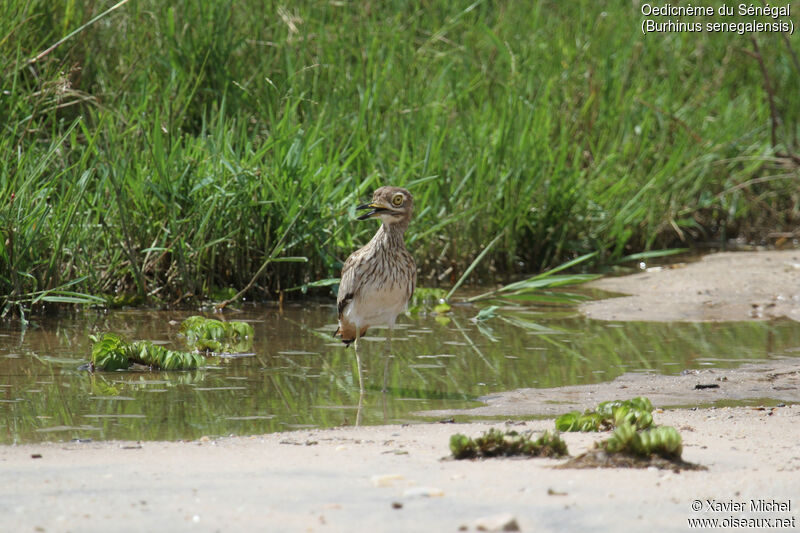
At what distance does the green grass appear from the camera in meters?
7.16

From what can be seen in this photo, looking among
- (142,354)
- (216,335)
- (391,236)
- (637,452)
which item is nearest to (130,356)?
(142,354)

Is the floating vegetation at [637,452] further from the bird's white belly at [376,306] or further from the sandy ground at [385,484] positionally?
the bird's white belly at [376,306]

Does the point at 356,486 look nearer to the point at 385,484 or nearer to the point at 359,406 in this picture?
the point at 385,484

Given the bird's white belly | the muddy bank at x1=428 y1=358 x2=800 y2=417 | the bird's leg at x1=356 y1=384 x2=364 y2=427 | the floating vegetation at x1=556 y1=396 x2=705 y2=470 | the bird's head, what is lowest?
the muddy bank at x1=428 y1=358 x2=800 y2=417

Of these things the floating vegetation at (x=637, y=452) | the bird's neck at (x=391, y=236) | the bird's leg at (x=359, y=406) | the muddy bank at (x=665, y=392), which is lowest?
the muddy bank at (x=665, y=392)

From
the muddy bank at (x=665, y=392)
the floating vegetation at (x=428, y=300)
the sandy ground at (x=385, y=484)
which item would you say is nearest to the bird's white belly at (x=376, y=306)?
the muddy bank at (x=665, y=392)

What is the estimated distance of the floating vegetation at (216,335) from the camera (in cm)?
609

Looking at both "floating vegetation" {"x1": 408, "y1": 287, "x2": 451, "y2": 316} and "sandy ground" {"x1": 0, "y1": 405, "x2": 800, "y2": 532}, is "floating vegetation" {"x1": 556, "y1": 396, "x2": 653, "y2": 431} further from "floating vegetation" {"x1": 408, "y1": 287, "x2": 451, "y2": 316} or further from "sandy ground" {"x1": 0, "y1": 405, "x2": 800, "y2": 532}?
"floating vegetation" {"x1": 408, "y1": 287, "x2": 451, "y2": 316}

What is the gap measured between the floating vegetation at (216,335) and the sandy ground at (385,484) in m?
1.85

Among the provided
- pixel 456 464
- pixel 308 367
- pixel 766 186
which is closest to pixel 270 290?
pixel 308 367

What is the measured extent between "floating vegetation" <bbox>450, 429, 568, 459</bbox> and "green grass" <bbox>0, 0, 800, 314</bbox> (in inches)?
136

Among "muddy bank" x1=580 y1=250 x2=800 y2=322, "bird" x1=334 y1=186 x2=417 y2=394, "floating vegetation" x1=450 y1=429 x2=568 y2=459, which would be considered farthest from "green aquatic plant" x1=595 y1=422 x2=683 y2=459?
"muddy bank" x1=580 y1=250 x2=800 y2=322

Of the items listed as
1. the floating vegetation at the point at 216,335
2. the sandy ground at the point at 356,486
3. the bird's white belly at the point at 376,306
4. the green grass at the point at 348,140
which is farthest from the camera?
the green grass at the point at 348,140

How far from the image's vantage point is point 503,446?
374 cm
